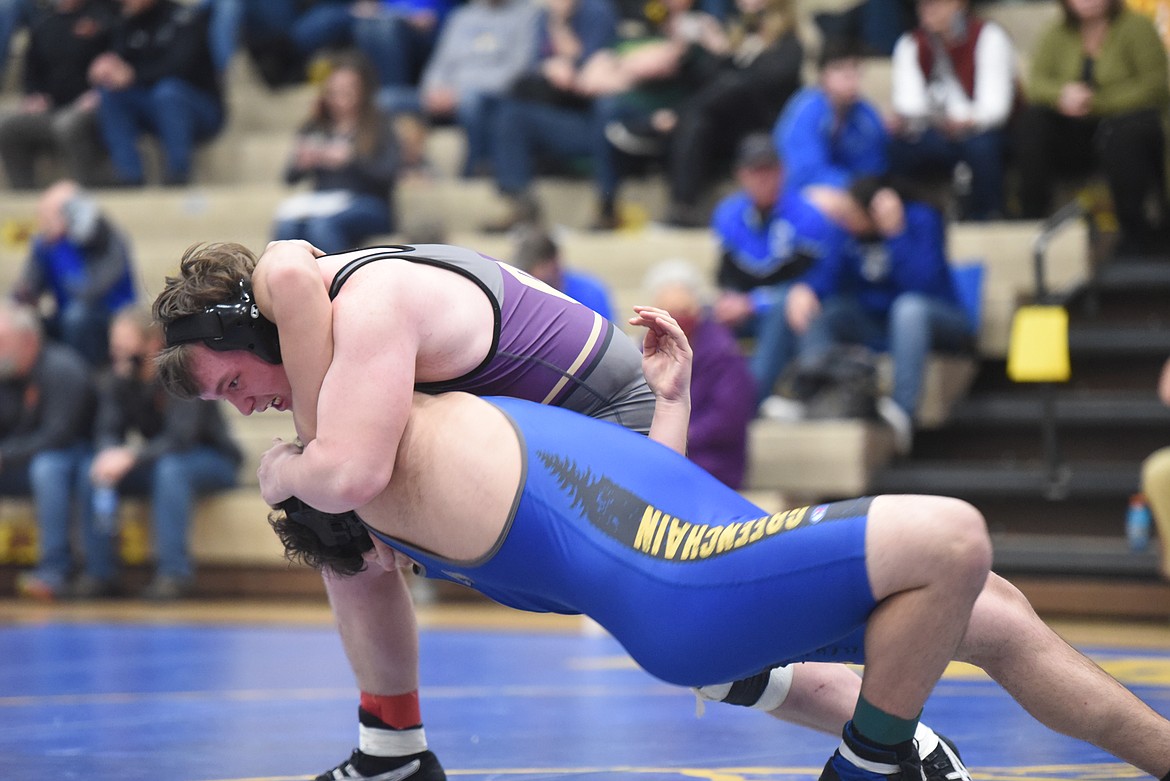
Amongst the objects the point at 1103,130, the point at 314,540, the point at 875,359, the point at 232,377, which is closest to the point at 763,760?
the point at 314,540

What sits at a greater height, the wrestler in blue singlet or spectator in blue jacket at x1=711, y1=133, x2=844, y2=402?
the wrestler in blue singlet

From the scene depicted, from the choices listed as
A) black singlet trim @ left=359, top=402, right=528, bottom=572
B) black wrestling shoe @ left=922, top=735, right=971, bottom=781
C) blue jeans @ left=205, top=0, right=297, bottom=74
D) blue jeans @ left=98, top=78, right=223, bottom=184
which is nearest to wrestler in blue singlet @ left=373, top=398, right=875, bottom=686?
black singlet trim @ left=359, top=402, right=528, bottom=572

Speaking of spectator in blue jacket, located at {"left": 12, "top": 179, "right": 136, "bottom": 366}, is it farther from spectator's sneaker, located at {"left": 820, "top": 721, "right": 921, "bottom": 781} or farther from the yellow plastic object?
spectator's sneaker, located at {"left": 820, "top": 721, "right": 921, "bottom": 781}

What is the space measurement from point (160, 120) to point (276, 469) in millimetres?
8808

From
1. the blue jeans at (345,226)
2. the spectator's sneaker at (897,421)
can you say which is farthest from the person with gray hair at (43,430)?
the spectator's sneaker at (897,421)

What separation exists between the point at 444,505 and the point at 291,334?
43 cm

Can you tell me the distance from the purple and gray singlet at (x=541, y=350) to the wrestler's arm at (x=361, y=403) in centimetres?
16

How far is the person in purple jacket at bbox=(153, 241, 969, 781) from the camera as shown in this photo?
3031 mm

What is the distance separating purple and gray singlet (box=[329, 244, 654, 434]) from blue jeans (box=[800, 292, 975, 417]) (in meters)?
4.51

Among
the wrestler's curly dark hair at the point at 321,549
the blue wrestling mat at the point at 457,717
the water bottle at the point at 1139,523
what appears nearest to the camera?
the wrestler's curly dark hair at the point at 321,549

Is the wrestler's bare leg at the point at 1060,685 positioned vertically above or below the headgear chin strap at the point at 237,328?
below

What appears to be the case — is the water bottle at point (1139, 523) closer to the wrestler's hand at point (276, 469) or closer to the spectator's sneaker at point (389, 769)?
the spectator's sneaker at point (389, 769)

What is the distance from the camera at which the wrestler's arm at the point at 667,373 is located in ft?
11.0

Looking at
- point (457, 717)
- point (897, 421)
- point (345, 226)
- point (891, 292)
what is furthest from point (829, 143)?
point (457, 717)
